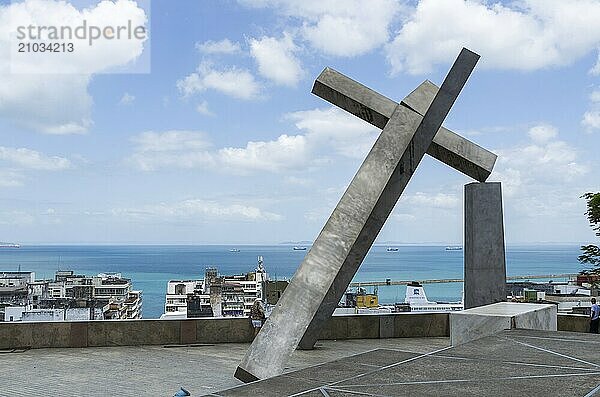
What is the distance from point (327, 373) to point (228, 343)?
10875mm

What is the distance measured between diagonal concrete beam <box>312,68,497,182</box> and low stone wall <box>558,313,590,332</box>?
5087 millimetres

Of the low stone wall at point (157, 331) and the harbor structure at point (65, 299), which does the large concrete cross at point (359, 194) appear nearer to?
the low stone wall at point (157, 331)

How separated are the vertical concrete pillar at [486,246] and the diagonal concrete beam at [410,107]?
1.30ft

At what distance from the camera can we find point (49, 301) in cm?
2130

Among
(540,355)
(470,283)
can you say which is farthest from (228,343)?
(540,355)

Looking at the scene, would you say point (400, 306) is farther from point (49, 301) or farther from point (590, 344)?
point (590, 344)

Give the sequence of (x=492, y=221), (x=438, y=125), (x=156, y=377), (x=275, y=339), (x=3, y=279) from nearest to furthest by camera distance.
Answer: (x=275, y=339) → (x=156, y=377) → (x=438, y=125) → (x=492, y=221) → (x=3, y=279)

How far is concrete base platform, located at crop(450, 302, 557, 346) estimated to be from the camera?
895 centimetres

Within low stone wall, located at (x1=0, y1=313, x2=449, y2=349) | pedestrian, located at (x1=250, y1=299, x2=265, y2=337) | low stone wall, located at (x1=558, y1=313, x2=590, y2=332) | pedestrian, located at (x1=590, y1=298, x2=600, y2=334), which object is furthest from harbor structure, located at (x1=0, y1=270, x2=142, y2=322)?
pedestrian, located at (x1=590, y1=298, x2=600, y2=334)

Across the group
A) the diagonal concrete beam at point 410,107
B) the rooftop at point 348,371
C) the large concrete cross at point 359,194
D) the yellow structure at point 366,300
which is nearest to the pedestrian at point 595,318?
the diagonal concrete beam at point 410,107

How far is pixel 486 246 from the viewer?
16359mm

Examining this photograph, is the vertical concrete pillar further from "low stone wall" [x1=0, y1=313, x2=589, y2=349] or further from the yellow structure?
the yellow structure

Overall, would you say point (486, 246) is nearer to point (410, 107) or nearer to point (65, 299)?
point (410, 107)

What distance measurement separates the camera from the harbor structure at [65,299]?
1794 centimetres
